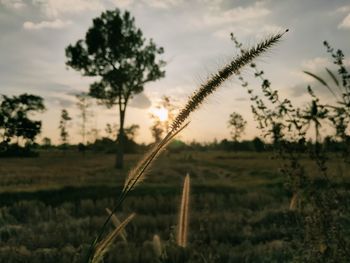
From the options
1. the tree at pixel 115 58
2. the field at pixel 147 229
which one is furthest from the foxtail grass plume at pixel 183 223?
the tree at pixel 115 58

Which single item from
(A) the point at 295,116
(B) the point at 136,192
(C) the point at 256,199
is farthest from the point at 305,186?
(B) the point at 136,192

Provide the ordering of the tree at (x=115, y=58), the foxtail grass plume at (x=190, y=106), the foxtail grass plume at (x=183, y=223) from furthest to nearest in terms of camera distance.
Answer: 1. the tree at (x=115, y=58)
2. the foxtail grass plume at (x=183, y=223)
3. the foxtail grass plume at (x=190, y=106)

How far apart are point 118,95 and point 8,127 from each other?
120 feet

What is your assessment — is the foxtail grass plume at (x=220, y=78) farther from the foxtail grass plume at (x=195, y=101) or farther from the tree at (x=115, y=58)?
the tree at (x=115, y=58)

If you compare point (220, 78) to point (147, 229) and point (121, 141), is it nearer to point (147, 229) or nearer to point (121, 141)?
point (147, 229)

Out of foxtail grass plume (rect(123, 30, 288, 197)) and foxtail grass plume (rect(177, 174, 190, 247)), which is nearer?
foxtail grass plume (rect(123, 30, 288, 197))

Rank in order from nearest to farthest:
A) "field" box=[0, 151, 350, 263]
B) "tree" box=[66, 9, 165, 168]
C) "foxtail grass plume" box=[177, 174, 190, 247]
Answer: "foxtail grass plume" box=[177, 174, 190, 247], "field" box=[0, 151, 350, 263], "tree" box=[66, 9, 165, 168]

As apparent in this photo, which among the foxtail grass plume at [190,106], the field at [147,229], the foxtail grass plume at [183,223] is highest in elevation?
the foxtail grass plume at [190,106]

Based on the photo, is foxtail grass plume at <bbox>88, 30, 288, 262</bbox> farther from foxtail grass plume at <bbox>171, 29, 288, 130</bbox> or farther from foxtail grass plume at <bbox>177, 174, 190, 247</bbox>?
foxtail grass plume at <bbox>177, 174, 190, 247</bbox>

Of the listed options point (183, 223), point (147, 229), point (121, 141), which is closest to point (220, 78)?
point (183, 223)

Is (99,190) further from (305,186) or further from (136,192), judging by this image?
(305,186)

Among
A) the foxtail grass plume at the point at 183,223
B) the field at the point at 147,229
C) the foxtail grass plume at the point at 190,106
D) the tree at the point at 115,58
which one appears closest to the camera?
the foxtail grass plume at the point at 190,106

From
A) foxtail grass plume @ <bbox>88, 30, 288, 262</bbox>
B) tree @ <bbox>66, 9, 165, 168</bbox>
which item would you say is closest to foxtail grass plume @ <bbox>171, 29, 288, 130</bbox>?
foxtail grass plume @ <bbox>88, 30, 288, 262</bbox>

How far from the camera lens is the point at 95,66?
37531mm
